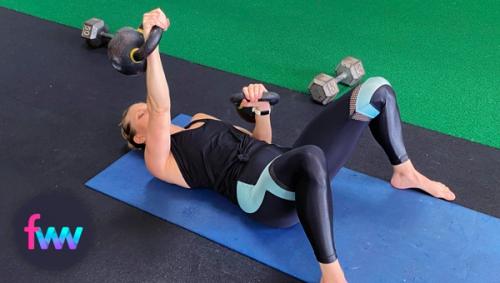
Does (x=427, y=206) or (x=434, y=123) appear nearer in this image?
(x=427, y=206)

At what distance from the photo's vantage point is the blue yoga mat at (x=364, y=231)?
1615 millimetres

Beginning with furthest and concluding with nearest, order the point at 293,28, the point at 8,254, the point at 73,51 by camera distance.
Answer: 1. the point at 293,28
2. the point at 73,51
3. the point at 8,254

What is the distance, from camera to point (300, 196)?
1.43 meters

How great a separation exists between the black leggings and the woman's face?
458 mm

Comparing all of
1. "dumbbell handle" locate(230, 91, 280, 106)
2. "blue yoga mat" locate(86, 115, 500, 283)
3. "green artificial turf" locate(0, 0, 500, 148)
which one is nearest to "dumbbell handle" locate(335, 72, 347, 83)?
"green artificial turf" locate(0, 0, 500, 148)

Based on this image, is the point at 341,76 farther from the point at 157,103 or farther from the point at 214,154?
the point at 157,103

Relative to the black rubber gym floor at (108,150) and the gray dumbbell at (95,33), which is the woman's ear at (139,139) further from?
the gray dumbbell at (95,33)

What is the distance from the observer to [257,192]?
5.28 ft

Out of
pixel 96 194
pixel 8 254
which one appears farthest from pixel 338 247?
pixel 8 254

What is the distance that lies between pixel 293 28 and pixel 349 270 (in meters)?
2.23

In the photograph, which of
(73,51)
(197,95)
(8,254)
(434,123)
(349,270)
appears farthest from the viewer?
(73,51)

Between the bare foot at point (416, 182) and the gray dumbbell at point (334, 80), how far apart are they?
28.7 inches

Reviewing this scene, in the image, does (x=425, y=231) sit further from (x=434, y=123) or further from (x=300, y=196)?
(x=434, y=123)

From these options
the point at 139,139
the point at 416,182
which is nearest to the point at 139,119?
the point at 139,139
